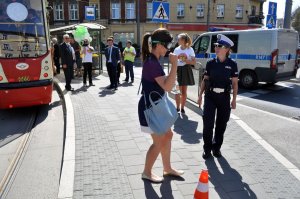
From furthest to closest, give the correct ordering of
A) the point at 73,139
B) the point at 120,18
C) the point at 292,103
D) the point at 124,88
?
the point at 120,18, the point at 124,88, the point at 292,103, the point at 73,139

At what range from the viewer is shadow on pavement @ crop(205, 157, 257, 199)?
3902 mm

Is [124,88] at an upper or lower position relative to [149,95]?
lower

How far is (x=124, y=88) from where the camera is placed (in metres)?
11.5

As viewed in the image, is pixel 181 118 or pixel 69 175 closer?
pixel 69 175

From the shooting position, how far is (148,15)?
42.2 m

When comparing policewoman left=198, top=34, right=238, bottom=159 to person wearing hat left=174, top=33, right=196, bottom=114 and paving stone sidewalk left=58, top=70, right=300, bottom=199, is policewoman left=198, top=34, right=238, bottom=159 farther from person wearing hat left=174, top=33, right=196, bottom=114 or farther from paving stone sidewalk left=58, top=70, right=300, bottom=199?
person wearing hat left=174, top=33, right=196, bottom=114

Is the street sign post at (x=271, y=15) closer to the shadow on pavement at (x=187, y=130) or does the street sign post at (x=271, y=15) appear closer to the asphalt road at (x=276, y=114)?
the asphalt road at (x=276, y=114)

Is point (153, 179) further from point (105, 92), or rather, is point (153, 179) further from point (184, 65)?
point (105, 92)

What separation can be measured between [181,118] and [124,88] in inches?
183

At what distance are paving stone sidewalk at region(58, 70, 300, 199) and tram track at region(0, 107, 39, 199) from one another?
0.97 metres

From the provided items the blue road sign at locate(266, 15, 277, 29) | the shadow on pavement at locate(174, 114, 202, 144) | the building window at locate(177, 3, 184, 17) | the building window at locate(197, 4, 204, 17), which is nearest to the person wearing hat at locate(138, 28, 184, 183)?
the shadow on pavement at locate(174, 114, 202, 144)

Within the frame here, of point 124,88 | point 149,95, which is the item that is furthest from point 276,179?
point 124,88

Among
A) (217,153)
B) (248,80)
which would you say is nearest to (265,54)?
(248,80)

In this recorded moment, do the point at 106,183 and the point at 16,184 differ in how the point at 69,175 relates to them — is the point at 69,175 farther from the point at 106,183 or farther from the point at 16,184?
the point at 16,184
